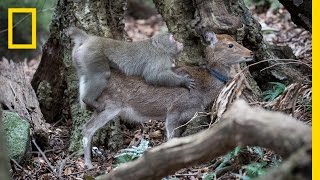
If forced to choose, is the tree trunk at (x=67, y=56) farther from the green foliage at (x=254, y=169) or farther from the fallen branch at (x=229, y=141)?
the fallen branch at (x=229, y=141)

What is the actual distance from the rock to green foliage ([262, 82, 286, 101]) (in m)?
2.99

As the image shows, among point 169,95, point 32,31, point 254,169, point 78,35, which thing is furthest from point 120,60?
point 32,31

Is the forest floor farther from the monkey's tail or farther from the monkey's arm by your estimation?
the monkey's tail

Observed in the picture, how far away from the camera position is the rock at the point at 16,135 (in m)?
8.13

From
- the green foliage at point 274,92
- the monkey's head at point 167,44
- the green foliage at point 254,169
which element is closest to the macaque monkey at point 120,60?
the monkey's head at point 167,44

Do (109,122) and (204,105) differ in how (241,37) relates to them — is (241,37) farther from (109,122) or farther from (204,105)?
(109,122)

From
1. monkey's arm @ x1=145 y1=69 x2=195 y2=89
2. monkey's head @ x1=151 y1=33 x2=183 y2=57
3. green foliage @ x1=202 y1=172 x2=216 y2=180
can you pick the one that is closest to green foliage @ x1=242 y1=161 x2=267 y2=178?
green foliage @ x1=202 y1=172 x2=216 y2=180

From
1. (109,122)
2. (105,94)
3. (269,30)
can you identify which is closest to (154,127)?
(109,122)

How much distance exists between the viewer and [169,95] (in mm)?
8852

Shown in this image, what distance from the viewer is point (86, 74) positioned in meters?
8.24

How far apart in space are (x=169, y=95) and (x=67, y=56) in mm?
1610

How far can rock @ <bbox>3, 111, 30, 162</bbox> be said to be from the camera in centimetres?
813

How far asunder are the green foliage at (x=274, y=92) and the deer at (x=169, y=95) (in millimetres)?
542

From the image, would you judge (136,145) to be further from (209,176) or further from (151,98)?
(209,176)
